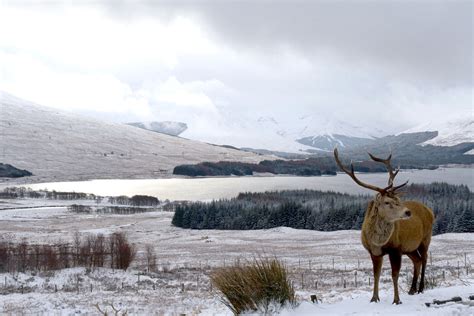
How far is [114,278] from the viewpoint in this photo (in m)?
28.2

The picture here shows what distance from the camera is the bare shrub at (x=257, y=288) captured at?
933cm

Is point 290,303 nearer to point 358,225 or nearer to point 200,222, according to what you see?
point 358,225

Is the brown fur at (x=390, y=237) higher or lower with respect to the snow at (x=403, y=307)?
higher

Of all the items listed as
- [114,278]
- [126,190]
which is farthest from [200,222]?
[126,190]

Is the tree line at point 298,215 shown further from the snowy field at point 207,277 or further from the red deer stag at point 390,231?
the red deer stag at point 390,231

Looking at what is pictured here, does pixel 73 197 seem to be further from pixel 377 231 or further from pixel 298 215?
pixel 377 231

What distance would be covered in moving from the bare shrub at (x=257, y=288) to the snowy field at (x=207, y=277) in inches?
15.3

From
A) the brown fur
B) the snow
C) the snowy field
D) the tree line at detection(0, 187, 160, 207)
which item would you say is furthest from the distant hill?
the snow

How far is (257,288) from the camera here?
9.34 m

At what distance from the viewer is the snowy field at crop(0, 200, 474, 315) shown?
1080 cm

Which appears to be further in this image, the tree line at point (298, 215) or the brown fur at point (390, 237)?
the tree line at point (298, 215)

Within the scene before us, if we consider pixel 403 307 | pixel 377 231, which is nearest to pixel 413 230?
pixel 377 231

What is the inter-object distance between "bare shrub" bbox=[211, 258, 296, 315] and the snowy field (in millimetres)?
390

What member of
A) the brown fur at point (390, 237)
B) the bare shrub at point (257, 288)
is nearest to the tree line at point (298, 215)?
the brown fur at point (390, 237)
